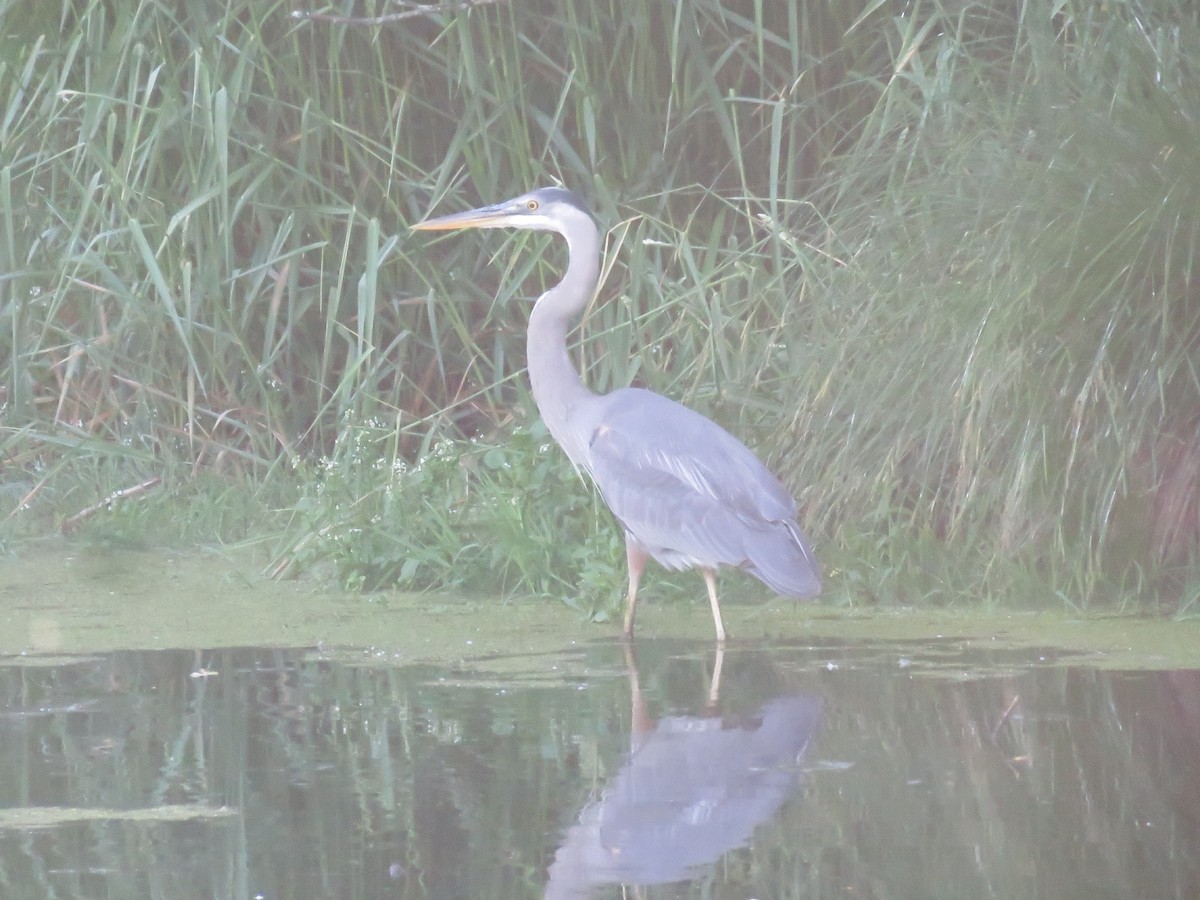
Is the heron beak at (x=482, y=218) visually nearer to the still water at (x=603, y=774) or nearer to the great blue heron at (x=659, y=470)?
the great blue heron at (x=659, y=470)

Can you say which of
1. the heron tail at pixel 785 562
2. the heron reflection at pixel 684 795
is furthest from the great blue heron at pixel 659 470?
the heron reflection at pixel 684 795

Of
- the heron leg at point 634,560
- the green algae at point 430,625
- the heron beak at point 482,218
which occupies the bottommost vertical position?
the green algae at point 430,625

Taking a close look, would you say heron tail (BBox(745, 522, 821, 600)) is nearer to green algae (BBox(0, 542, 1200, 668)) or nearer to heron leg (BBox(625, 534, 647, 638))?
green algae (BBox(0, 542, 1200, 668))

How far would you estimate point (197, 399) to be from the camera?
6.97 metres

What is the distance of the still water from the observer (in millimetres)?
2986

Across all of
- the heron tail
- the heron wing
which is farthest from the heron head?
the heron tail

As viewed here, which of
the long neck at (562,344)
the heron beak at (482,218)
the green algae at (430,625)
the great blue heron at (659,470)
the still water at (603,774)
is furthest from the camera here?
the heron beak at (482,218)

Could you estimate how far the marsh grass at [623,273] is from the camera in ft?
16.7

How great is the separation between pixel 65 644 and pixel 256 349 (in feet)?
7.59

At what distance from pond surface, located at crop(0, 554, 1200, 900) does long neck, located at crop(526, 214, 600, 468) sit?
0.59 metres

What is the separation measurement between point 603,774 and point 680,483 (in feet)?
5.38

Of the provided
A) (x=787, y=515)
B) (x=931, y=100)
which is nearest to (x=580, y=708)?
(x=787, y=515)

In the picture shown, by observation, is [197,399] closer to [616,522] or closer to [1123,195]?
[616,522]

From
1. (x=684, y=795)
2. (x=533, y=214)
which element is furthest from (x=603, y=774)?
(x=533, y=214)
